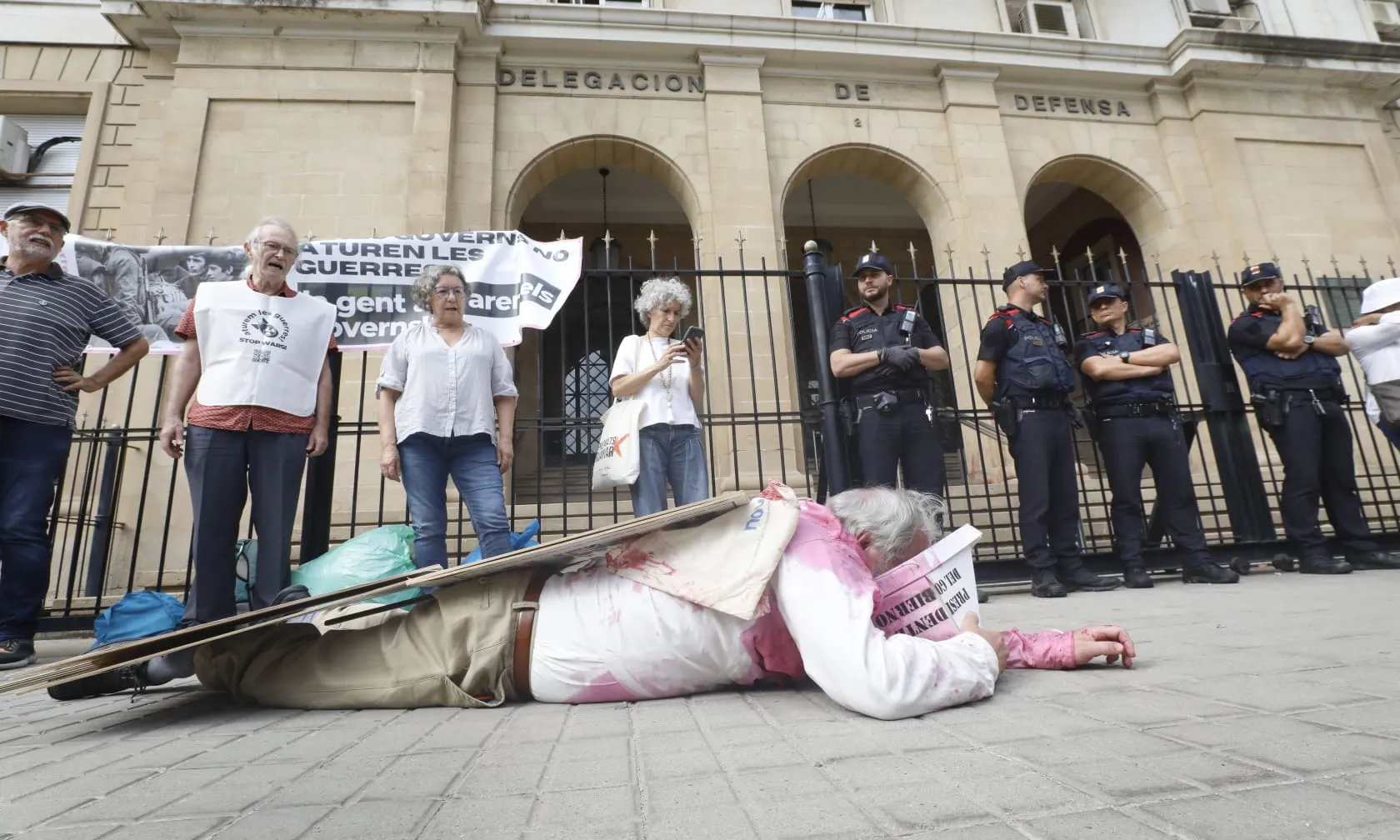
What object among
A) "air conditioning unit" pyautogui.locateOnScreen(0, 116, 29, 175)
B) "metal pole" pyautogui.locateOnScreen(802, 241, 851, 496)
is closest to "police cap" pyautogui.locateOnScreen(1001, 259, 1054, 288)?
"metal pole" pyautogui.locateOnScreen(802, 241, 851, 496)

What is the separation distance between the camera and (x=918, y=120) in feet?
30.9

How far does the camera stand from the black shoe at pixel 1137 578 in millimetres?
4234

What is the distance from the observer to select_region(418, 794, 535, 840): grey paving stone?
999 mm

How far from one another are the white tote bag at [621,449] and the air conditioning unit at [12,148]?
9.63 metres

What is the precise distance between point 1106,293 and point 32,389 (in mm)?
6486

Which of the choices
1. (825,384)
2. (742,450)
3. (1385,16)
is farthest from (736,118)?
(1385,16)

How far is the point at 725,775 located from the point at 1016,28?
Answer: 12917mm

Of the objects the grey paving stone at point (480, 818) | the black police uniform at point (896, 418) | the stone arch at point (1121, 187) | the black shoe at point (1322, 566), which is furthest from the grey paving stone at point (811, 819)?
the stone arch at point (1121, 187)

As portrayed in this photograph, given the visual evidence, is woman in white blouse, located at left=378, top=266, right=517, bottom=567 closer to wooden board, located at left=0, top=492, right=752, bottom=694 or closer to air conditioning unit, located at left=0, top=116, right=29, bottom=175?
wooden board, located at left=0, top=492, right=752, bottom=694

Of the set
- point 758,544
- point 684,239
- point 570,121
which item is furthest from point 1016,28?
point 758,544

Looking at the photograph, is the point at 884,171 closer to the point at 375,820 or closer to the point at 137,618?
the point at 137,618

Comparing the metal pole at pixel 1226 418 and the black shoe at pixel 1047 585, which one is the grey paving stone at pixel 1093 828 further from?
the metal pole at pixel 1226 418

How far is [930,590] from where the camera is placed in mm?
1892

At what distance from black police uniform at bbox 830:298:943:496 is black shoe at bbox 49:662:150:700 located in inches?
136
